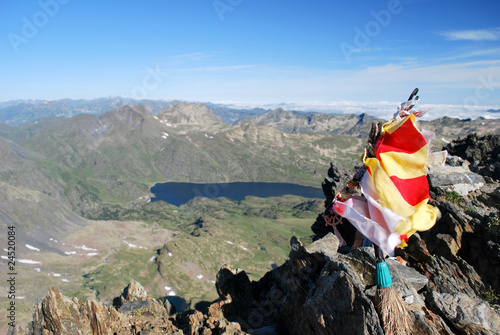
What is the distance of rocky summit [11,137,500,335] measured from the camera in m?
12.9

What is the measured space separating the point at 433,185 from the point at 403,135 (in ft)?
67.2

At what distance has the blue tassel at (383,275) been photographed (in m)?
10.8

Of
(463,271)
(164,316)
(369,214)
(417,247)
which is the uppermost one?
(369,214)

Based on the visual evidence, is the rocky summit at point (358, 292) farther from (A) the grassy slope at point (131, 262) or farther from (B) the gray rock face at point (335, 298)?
(A) the grassy slope at point (131, 262)

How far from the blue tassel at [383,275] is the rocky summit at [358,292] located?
1260mm

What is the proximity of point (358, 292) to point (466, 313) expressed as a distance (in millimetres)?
5449

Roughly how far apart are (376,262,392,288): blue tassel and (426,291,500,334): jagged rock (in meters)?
A: 5.07

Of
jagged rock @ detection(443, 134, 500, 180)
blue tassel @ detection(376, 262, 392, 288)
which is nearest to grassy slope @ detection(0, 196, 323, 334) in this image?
jagged rock @ detection(443, 134, 500, 180)

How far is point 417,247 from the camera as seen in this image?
19.8 meters

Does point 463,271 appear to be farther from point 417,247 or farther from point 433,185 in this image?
point 433,185

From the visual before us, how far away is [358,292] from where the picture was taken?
40.6ft

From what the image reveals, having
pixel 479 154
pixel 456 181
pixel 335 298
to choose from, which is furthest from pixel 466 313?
pixel 479 154

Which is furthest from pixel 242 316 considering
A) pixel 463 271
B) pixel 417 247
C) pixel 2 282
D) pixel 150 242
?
pixel 150 242

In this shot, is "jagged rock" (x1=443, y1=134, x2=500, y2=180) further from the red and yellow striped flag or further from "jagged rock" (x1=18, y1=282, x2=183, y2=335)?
"jagged rock" (x1=18, y1=282, x2=183, y2=335)
